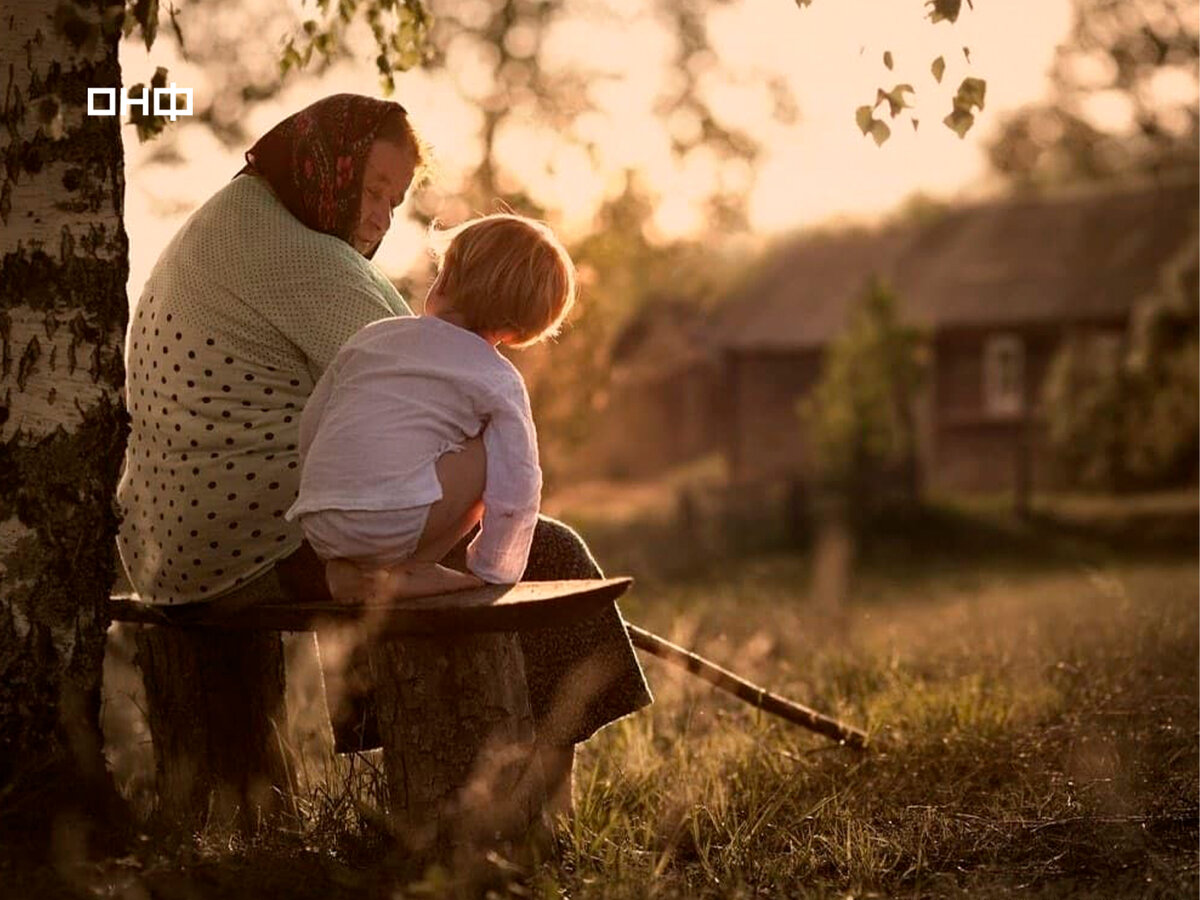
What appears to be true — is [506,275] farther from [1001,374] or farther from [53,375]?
[1001,374]

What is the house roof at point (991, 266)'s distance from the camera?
27.0 metres

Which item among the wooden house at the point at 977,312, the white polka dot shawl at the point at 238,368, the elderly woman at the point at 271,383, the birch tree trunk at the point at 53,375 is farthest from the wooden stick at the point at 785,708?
the wooden house at the point at 977,312

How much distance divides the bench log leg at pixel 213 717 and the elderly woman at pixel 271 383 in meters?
0.26

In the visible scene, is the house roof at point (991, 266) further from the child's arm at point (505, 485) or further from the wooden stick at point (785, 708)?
the child's arm at point (505, 485)

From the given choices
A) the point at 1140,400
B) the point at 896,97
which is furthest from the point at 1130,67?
the point at 896,97

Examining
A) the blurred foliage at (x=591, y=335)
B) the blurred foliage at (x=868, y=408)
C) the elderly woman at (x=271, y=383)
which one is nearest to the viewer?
the elderly woman at (x=271, y=383)

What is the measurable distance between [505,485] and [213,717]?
1.28 meters

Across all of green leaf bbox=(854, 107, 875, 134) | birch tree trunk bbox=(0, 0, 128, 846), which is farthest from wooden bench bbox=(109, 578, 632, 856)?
green leaf bbox=(854, 107, 875, 134)

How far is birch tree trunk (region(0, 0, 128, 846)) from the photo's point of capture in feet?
12.2

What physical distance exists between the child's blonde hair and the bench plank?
634 mm

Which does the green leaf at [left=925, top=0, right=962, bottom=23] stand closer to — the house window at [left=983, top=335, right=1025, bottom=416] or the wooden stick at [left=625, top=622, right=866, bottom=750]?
the wooden stick at [left=625, top=622, right=866, bottom=750]

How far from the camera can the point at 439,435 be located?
3.53m

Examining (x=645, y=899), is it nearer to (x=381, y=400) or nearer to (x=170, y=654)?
(x=381, y=400)

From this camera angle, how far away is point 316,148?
13.0 ft
